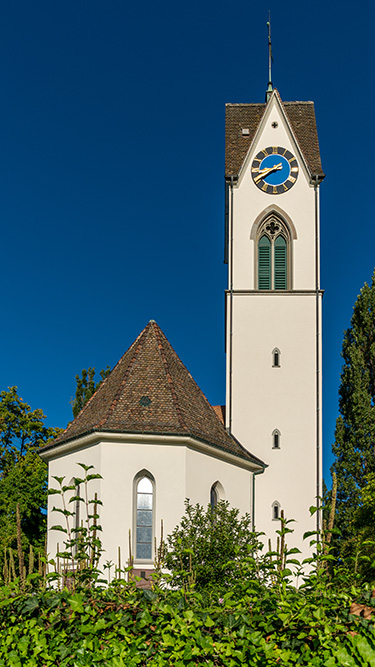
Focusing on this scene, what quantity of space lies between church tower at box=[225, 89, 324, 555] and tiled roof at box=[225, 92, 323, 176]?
0.25 ft

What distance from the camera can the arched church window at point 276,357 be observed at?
31.6 meters

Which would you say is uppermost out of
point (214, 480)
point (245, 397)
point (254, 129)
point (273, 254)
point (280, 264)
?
point (254, 129)

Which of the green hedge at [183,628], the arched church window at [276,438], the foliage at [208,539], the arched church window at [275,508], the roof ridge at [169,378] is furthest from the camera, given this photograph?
the arched church window at [276,438]

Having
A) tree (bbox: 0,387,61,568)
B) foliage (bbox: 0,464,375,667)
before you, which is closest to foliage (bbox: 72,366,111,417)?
tree (bbox: 0,387,61,568)

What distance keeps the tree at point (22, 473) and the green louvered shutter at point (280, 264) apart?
44.4ft

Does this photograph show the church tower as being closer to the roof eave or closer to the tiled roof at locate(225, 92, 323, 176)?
the tiled roof at locate(225, 92, 323, 176)

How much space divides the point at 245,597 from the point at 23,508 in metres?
31.1

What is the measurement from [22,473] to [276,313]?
1707cm

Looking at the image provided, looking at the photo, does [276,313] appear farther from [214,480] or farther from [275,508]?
[214,480]

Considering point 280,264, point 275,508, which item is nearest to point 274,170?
point 280,264

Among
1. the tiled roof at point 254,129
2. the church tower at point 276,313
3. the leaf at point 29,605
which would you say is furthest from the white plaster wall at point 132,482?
the leaf at point 29,605

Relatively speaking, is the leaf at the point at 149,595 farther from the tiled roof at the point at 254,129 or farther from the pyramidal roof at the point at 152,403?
the tiled roof at the point at 254,129

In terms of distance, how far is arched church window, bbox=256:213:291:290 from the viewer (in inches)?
1281

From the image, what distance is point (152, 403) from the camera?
83.4 ft
